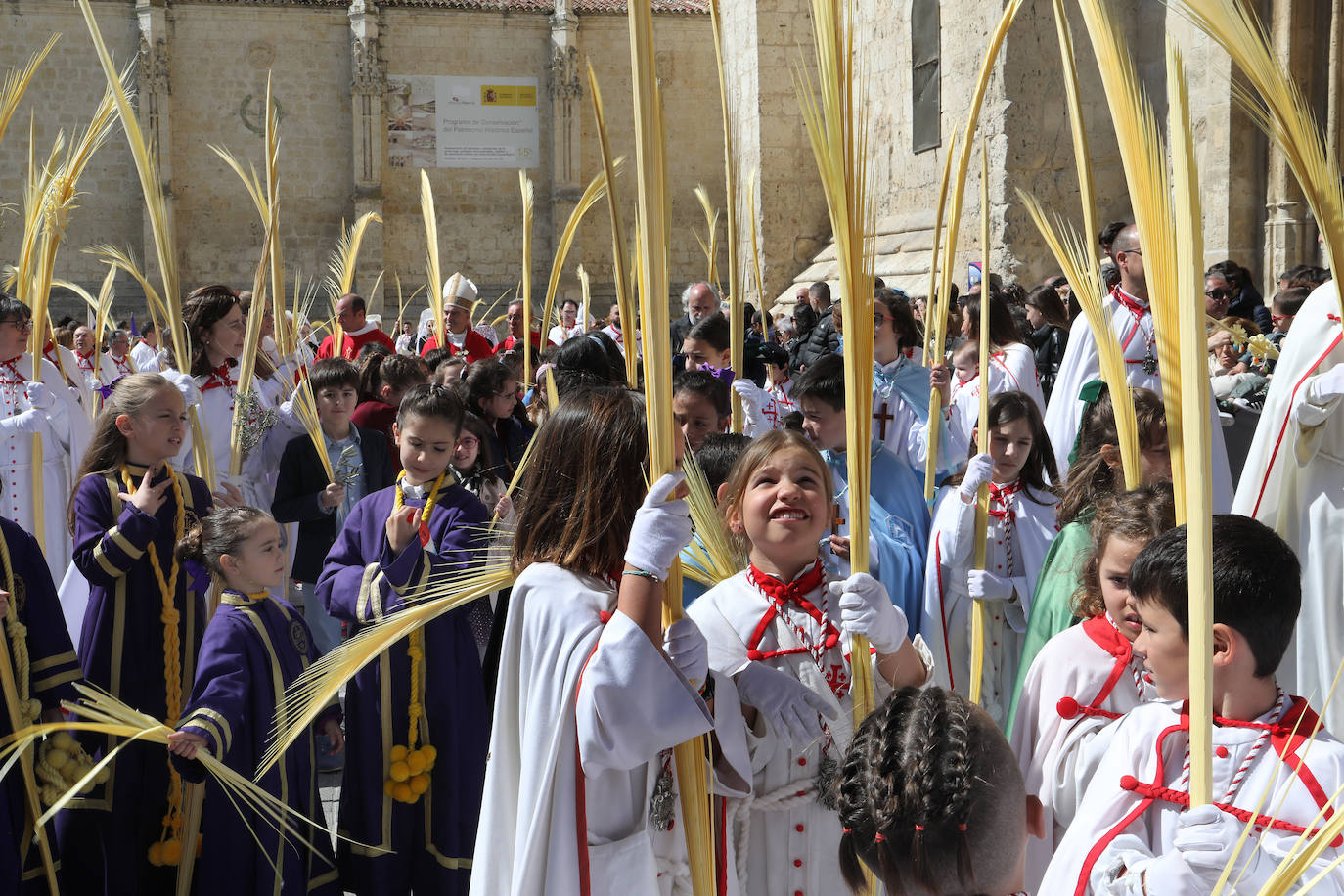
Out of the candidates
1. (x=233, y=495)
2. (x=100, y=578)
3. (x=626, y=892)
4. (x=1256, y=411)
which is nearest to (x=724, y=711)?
(x=626, y=892)

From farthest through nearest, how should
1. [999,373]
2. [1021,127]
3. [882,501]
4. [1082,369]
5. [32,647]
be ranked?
[1021,127] → [999,373] → [1082,369] → [882,501] → [32,647]

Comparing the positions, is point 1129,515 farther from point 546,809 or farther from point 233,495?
point 233,495

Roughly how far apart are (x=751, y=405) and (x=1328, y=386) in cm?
197

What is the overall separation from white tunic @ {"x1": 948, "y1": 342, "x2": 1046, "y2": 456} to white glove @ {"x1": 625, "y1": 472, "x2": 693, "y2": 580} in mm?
3555

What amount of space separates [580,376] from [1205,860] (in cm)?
324

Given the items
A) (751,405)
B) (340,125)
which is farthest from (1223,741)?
(340,125)

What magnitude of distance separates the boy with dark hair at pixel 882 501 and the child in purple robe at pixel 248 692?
1.57 meters

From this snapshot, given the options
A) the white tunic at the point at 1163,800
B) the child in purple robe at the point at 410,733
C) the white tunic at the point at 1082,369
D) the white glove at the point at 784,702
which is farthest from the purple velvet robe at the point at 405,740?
the white tunic at the point at 1082,369

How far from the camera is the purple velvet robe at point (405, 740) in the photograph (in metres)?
3.46

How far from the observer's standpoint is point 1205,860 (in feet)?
4.85

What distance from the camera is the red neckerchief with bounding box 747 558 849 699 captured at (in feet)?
8.13

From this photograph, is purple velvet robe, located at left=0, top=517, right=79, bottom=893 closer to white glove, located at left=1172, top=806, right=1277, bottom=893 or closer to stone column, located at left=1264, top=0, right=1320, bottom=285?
white glove, located at left=1172, top=806, right=1277, bottom=893

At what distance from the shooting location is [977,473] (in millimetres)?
3209

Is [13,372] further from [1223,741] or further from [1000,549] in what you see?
[1223,741]
